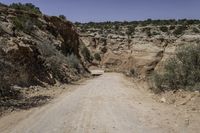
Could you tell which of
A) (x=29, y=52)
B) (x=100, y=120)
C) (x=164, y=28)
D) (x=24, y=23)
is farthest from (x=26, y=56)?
(x=164, y=28)

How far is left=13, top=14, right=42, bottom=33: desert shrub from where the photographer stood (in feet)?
115

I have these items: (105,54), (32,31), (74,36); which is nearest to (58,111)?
(32,31)

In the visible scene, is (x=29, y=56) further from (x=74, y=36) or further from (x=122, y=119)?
(x=74, y=36)

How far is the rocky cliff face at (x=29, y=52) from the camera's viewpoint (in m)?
22.9

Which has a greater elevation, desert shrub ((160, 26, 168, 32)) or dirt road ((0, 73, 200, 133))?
dirt road ((0, 73, 200, 133))

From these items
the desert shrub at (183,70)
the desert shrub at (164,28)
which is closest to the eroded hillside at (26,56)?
the desert shrub at (183,70)

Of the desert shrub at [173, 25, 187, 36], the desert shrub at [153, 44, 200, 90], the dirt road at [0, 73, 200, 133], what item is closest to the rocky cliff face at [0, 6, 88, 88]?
the dirt road at [0, 73, 200, 133]

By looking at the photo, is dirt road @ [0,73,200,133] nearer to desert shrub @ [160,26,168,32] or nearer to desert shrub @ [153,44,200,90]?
desert shrub @ [153,44,200,90]

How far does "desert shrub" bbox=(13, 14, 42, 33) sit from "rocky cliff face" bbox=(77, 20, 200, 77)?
15.8m

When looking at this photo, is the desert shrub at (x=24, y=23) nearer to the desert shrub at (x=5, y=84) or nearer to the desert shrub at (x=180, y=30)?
the desert shrub at (x=5, y=84)

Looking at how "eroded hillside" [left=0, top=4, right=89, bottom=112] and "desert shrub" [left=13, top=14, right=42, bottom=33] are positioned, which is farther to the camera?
"desert shrub" [left=13, top=14, right=42, bottom=33]

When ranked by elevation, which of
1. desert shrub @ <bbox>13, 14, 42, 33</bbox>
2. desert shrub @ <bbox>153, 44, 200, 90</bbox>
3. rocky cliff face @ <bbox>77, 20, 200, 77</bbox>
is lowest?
rocky cliff face @ <bbox>77, 20, 200, 77</bbox>

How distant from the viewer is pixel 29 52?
27.9 m

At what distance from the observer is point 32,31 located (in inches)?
1533
